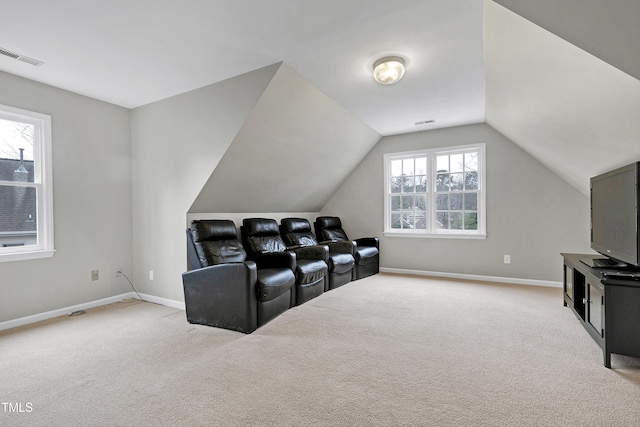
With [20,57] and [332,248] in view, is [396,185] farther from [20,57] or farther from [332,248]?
[20,57]

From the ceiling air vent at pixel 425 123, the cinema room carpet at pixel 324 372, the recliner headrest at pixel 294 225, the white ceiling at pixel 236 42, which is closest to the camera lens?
the cinema room carpet at pixel 324 372

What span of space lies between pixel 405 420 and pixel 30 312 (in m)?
3.72

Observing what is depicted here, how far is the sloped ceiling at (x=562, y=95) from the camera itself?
183 centimetres

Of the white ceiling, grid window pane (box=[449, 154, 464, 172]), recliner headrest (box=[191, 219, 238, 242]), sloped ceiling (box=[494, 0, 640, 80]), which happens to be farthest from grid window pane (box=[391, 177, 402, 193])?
sloped ceiling (box=[494, 0, 640, 80])

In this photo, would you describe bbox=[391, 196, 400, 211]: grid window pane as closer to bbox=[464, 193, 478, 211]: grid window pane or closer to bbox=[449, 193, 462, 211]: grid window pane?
bbox=[449, 193, 462, 211]: grid window pane

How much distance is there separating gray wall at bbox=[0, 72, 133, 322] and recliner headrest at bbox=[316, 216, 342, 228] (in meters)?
2.87

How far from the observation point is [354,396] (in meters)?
1.81

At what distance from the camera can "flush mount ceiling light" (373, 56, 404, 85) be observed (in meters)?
2.75

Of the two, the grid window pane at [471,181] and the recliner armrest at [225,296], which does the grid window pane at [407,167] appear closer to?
the grid window pane at [471,181]

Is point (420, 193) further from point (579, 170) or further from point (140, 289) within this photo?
point (140, 289)

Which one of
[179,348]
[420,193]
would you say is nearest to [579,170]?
[420,193]

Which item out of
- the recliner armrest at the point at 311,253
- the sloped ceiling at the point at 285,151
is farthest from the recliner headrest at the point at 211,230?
the recliner armrest at the point at 311,253

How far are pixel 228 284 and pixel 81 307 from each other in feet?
6.70

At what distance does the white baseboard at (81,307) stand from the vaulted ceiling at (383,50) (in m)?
2.11
